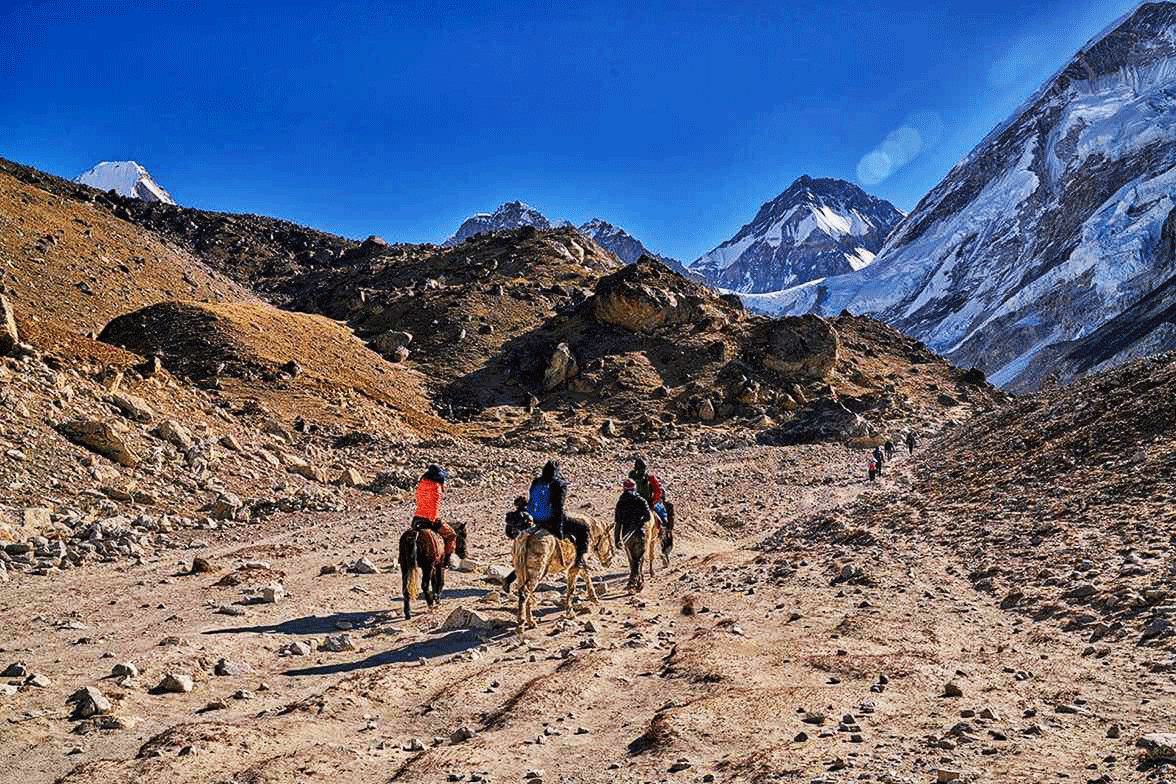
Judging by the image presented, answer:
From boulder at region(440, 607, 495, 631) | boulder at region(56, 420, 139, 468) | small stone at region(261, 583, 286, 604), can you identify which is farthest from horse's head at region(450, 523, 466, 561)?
boulder at region(56, 420, 139, 468)

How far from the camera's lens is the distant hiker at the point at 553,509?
471 inches

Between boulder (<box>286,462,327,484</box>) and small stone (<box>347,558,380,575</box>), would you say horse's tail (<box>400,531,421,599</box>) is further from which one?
boulder (<box>286,462,327,484</box>)

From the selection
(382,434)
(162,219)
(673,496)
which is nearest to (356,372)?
(382,434)

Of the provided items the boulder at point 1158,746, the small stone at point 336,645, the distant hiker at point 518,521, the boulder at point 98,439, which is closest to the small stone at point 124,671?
the small stone at point 336,645

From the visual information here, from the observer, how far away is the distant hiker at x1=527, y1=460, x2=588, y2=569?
11953 millimetres

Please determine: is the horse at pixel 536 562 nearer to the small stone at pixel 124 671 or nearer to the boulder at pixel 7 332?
the small stone at pixel 124 671

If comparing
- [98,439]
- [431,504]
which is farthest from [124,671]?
[98,439]

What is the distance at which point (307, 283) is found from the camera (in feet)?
302

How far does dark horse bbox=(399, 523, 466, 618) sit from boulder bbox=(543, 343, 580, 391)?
43.6m

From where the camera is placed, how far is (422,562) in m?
12.0

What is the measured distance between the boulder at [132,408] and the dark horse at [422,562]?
49.7 feet

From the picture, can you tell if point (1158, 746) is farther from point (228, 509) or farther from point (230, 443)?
point (230, 443)

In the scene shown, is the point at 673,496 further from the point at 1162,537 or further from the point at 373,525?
the point at 1162,537

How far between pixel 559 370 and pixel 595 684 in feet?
160
